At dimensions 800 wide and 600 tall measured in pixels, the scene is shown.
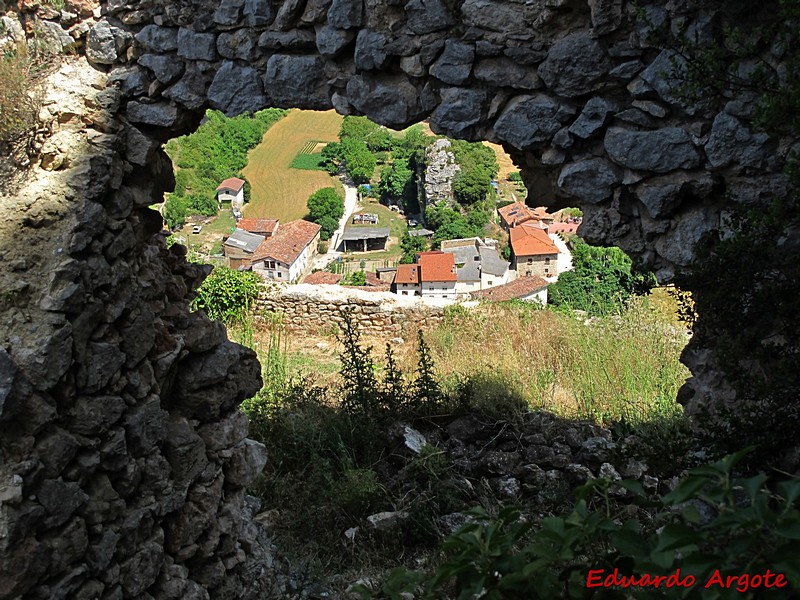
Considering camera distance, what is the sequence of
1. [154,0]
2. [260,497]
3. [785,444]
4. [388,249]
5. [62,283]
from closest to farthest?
[785,444], [62,283], [154,0], [260,497], [388,249]

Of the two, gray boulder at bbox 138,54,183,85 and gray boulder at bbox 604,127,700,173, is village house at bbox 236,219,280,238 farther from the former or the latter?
gray boulder at bbox 604,127,700,173

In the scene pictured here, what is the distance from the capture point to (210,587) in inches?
138

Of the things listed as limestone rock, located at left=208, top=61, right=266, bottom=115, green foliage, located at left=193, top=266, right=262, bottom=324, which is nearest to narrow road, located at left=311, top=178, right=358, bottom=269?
green foliage, located at left=193, top=266, right=262, bottom=324

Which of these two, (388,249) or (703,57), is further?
(388,249)

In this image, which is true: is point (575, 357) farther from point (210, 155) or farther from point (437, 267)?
point (210, 155)

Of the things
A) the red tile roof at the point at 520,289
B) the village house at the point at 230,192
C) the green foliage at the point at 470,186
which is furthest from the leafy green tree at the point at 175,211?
the red tile roof at the point at 520,289

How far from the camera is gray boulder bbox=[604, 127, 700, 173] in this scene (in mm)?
2877

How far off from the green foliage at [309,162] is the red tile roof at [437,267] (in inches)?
447

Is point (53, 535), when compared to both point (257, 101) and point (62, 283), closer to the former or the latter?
point (62, 283)

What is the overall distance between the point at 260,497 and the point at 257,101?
2.60 meters

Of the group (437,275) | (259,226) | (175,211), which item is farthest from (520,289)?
(175,211)

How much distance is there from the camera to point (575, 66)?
9.83ft

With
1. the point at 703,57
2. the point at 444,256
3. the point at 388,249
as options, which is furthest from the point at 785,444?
the point at 388,249

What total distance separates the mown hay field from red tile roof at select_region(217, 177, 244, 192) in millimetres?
846
